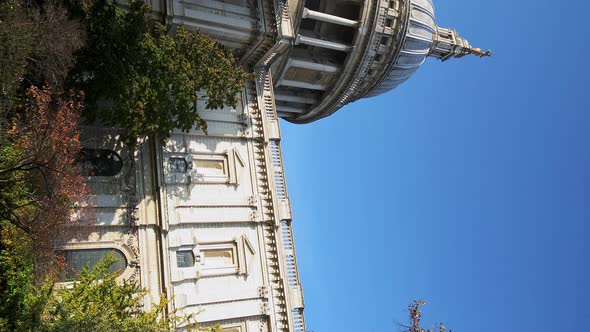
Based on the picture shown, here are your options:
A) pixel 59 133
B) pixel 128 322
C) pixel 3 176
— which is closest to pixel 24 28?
pixel 59 133

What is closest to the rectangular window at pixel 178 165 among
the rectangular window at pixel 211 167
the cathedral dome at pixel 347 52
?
the rectangular window at pixel 211 167

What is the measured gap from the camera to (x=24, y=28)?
1995cm

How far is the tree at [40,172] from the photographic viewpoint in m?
20.4

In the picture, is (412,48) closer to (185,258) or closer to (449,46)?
(449,46)

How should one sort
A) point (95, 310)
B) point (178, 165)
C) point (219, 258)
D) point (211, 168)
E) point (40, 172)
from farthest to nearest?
point (211, 168) → point (178, 165) → point (219, 258) → point (40, 172) → point (95, 310)

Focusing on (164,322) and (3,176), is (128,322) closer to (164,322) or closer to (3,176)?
(164,322)

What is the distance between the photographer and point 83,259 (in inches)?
934

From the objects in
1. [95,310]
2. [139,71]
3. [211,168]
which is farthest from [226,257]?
[139,71]

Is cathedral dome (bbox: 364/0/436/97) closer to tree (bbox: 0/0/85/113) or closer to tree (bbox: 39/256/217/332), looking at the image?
tree (bbox: 0/0/85/113)

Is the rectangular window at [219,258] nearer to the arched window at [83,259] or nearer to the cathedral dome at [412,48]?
the arched window at [83,259]

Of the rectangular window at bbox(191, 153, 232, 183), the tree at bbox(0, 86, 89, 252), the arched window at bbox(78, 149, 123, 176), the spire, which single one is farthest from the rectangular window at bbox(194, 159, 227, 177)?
the spire

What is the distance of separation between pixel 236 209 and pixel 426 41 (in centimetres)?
2280

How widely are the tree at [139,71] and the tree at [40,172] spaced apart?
2384 millimetres

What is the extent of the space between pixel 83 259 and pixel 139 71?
7.87 m
